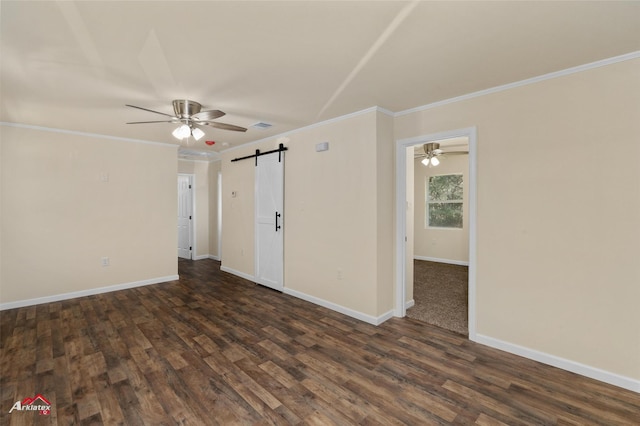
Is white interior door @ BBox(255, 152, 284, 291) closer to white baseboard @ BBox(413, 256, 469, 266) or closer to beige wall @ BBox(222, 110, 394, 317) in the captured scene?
beige wall @ BBox(222, 110, 394, 317)

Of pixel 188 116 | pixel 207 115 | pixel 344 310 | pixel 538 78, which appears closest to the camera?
pixel 538 78

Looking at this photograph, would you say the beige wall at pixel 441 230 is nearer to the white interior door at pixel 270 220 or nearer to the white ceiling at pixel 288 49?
the white interior door at pixel 270 220

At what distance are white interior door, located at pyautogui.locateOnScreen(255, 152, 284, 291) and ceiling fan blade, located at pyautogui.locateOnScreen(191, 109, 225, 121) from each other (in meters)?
1.69

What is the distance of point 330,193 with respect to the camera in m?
3.97

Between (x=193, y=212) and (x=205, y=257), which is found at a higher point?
(x=193, y=212)

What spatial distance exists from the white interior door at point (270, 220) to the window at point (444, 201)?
15.0 ft

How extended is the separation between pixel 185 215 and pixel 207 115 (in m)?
5.11

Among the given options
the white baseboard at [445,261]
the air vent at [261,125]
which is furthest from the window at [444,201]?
the air vent at [261,125]

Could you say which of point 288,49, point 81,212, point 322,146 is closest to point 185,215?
point 81,212

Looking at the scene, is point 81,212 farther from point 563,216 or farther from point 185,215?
point 563,216

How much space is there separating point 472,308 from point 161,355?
315 cm

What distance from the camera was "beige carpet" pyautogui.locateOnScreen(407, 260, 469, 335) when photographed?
3.60 meters

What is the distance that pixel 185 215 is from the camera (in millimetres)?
7496

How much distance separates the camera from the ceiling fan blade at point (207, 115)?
2958mm
